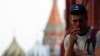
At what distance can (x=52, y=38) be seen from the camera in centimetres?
4394

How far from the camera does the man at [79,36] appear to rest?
9.79 ft

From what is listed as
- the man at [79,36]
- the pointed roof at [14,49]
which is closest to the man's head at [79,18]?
the man at [79,36]

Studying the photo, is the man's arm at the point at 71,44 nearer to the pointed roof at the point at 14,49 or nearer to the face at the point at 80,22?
the face at the point at 80,22

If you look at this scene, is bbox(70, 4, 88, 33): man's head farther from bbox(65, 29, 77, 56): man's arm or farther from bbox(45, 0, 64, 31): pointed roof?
bbox(45, 0, 64, 31): pointed roof

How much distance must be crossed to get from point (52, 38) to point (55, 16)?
306 cm

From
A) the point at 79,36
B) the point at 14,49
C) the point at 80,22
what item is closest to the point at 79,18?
the point at 80,22

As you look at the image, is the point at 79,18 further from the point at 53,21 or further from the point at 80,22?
the point at 53,21

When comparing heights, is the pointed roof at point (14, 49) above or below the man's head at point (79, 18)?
below

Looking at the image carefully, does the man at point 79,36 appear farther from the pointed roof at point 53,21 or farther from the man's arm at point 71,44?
the pointed roof at point 53,21

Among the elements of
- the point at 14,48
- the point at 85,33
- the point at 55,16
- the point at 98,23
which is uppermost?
the point at 85,33

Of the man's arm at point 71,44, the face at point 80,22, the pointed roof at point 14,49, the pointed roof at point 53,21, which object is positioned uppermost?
the face at point 80,22

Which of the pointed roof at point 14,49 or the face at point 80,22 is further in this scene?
the pointed roof at point 14,49

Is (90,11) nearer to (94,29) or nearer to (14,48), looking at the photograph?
(94,29)

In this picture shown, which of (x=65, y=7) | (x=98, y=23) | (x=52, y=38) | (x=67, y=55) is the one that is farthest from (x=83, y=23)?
(x=52, y=38)
